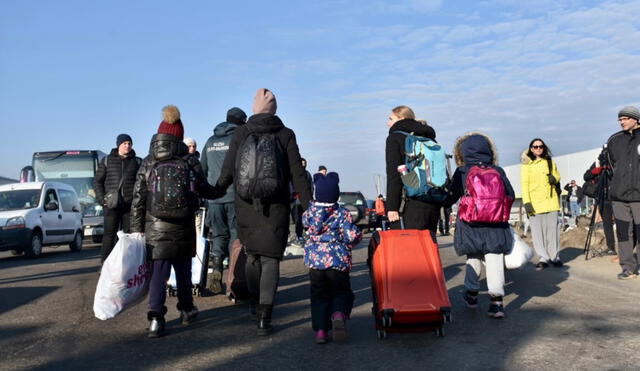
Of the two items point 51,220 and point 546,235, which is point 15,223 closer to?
point 51,220

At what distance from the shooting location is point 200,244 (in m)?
8.49

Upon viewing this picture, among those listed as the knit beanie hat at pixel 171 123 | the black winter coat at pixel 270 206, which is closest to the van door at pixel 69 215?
the knit beanie hat at pixel 171 123

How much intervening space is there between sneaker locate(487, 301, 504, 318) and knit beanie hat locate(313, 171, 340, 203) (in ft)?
6.25

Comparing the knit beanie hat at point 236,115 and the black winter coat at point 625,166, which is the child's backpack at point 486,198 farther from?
the black winter coat at point 625,166

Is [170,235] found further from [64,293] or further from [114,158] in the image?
[114,158]

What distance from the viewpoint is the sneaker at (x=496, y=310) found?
6.63 m

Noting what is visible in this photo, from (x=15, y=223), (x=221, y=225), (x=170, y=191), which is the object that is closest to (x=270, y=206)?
(x=170, y=191)

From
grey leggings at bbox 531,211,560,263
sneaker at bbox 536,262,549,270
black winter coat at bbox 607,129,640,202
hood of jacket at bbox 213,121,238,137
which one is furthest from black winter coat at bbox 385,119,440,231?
grey leggings at bbox 531,211,560,263

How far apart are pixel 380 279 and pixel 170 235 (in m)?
1.80

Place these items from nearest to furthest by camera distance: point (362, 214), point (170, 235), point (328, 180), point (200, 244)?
point (328, 180) → point (170, 235) → point (200, 244) → point (362, 214)

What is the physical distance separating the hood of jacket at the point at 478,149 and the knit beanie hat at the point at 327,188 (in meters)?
1.71

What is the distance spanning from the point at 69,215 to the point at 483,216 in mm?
15983

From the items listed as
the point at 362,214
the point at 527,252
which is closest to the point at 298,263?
the point at 527,252

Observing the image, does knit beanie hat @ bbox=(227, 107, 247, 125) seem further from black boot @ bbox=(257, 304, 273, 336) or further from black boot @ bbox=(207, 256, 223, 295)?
black boot @ bbox=(257, 304, 273, 336)
